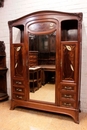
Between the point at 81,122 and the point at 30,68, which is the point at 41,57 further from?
the point at 81,122

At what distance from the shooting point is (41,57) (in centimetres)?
249

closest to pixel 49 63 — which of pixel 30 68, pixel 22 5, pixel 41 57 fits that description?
pixel 41 57

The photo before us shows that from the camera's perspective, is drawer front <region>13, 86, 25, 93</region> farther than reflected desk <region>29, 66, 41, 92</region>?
Yes

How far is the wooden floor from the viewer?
2.13 meters

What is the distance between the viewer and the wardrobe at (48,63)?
2254mm

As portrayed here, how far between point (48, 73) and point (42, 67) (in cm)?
16

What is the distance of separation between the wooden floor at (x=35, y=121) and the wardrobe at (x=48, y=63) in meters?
0.13

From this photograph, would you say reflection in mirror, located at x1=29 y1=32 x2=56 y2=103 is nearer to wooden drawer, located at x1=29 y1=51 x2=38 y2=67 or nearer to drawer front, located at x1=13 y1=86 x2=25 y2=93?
wooden drawer, located at x1=29 y1=51 x2=38 y2=67

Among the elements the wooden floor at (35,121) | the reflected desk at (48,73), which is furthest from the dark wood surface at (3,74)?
the reflected desk at (48,73)

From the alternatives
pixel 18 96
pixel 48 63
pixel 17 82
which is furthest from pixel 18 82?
pixel 48 63

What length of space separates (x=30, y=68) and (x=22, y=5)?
1.50 m

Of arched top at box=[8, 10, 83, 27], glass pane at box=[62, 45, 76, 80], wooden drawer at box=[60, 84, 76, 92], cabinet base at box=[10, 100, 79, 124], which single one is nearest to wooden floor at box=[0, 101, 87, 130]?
cabinet base at box=[10, 100, 79, 124]

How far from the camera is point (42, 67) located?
250 centimetres

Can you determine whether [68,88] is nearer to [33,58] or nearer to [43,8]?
[33,58]
